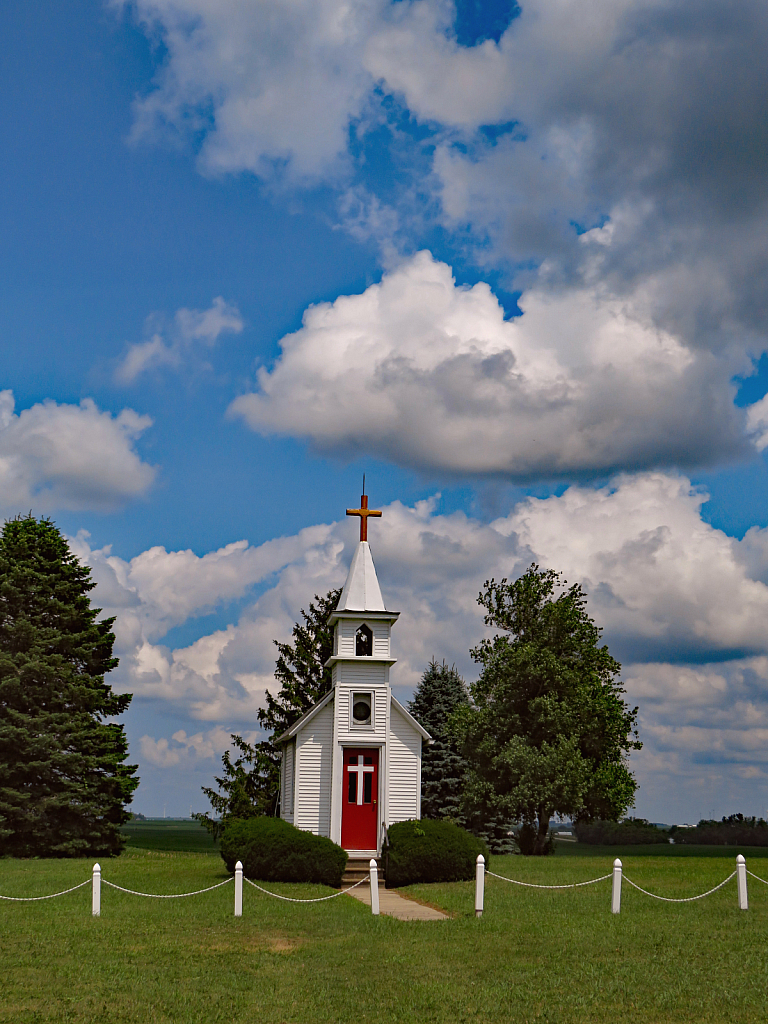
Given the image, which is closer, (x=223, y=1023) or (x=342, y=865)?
(x=223, y=1023)

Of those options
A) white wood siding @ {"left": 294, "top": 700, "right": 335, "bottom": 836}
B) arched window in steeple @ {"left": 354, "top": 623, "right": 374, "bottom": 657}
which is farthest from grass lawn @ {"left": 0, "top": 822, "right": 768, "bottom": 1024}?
arched window in steeple @ {"left": 354, "top": 623, "right": 374, "bottom": 657}

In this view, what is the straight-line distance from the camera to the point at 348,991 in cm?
1277

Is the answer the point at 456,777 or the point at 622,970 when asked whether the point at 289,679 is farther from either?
the point at 622,970

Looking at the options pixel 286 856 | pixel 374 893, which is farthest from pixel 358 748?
pixel 374 893

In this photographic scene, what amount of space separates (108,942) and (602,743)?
27.0 m

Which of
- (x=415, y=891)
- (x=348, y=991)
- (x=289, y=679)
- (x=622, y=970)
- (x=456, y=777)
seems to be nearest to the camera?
(x=348, y=991)

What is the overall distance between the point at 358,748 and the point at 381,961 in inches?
563

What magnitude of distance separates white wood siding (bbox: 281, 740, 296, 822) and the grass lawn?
7498mm

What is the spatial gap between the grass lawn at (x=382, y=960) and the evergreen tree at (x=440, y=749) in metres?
24.7

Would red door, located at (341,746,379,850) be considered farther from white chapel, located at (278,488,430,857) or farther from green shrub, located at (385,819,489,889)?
green shrub, located at (385,819,489,889)

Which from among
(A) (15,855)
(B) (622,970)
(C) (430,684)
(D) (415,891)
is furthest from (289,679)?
(B) (622,970)

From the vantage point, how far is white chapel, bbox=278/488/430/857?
28.4 meters

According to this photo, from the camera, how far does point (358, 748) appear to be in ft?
94.7

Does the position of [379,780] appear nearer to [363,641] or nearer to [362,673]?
[362,673]
